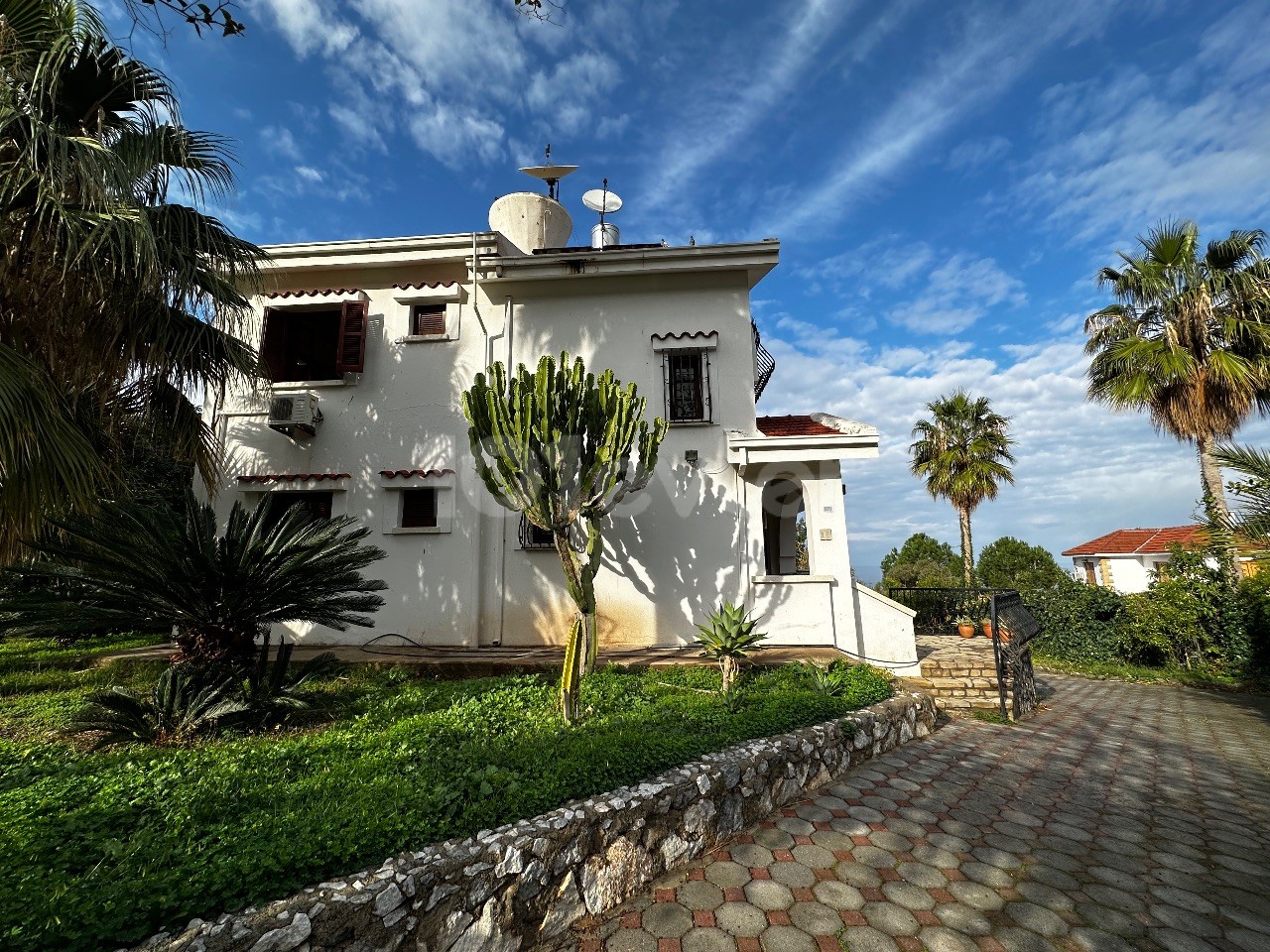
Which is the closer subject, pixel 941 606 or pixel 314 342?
pixel 314 342

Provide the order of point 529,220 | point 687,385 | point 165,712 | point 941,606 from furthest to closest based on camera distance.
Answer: point 941,606 → point 529,220 → point 687,385 → point 165,712

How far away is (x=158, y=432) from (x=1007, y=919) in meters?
9.83

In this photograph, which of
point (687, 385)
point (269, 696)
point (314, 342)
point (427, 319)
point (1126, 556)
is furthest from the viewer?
point (1126, 556)

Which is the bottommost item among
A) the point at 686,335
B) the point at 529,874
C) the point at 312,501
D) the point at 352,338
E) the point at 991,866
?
the point at 991,866

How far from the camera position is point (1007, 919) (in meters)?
3.14

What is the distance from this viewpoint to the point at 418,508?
31.3 ft

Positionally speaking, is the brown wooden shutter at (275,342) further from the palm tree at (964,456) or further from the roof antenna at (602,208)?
the palm tree at (964,456)

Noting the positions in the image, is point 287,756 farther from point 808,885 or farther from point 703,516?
point 703,516

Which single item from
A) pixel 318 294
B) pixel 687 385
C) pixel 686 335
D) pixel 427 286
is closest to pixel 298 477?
pixel 318 294

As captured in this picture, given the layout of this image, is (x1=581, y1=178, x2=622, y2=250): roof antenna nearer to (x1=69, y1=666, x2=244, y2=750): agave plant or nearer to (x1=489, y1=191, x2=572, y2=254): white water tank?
(x1=489, y1=191, x2=572, y2=254): white water tank

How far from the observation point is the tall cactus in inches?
238

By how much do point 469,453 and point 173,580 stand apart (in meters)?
5.07

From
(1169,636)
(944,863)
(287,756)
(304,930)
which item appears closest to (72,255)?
(287,756)

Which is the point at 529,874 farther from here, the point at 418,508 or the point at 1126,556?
the point at 1126,556
